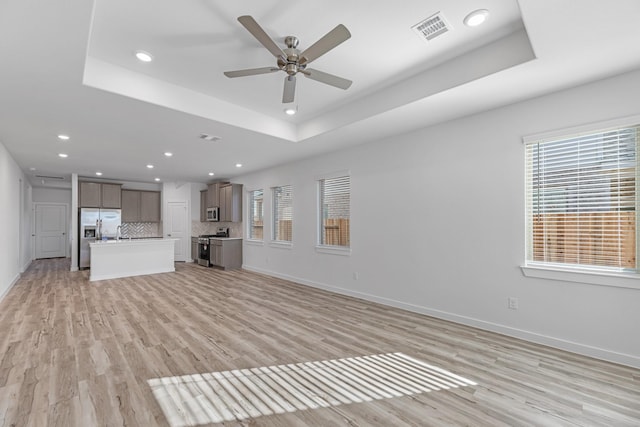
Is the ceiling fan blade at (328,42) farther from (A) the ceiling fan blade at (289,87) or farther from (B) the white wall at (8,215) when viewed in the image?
(B) the white wall at (8,215)

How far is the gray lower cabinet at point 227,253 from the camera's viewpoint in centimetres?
794

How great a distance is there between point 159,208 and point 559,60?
10555 millimetres

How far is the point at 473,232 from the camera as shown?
3.64m

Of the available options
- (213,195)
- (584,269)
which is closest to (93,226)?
(213,195)

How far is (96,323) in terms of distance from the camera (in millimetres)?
3752

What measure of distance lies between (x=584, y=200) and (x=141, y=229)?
11.1m

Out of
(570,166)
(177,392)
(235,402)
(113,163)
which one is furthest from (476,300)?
(113,163)

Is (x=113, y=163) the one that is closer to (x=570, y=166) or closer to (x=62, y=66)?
(x=62, y=66)

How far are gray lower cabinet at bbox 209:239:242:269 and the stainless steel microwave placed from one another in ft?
2.46

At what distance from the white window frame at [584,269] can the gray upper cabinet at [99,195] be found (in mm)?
10228

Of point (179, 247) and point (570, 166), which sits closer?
point (570, 166)

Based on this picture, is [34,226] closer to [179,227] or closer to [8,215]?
[179,227]

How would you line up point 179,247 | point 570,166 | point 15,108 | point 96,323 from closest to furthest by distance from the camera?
point 570,166, point 15,108, point 96,323, point 179,247

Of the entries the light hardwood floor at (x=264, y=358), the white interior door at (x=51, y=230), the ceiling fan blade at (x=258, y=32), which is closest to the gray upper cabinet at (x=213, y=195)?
the light hardwood floor at (x=264, y=358)
